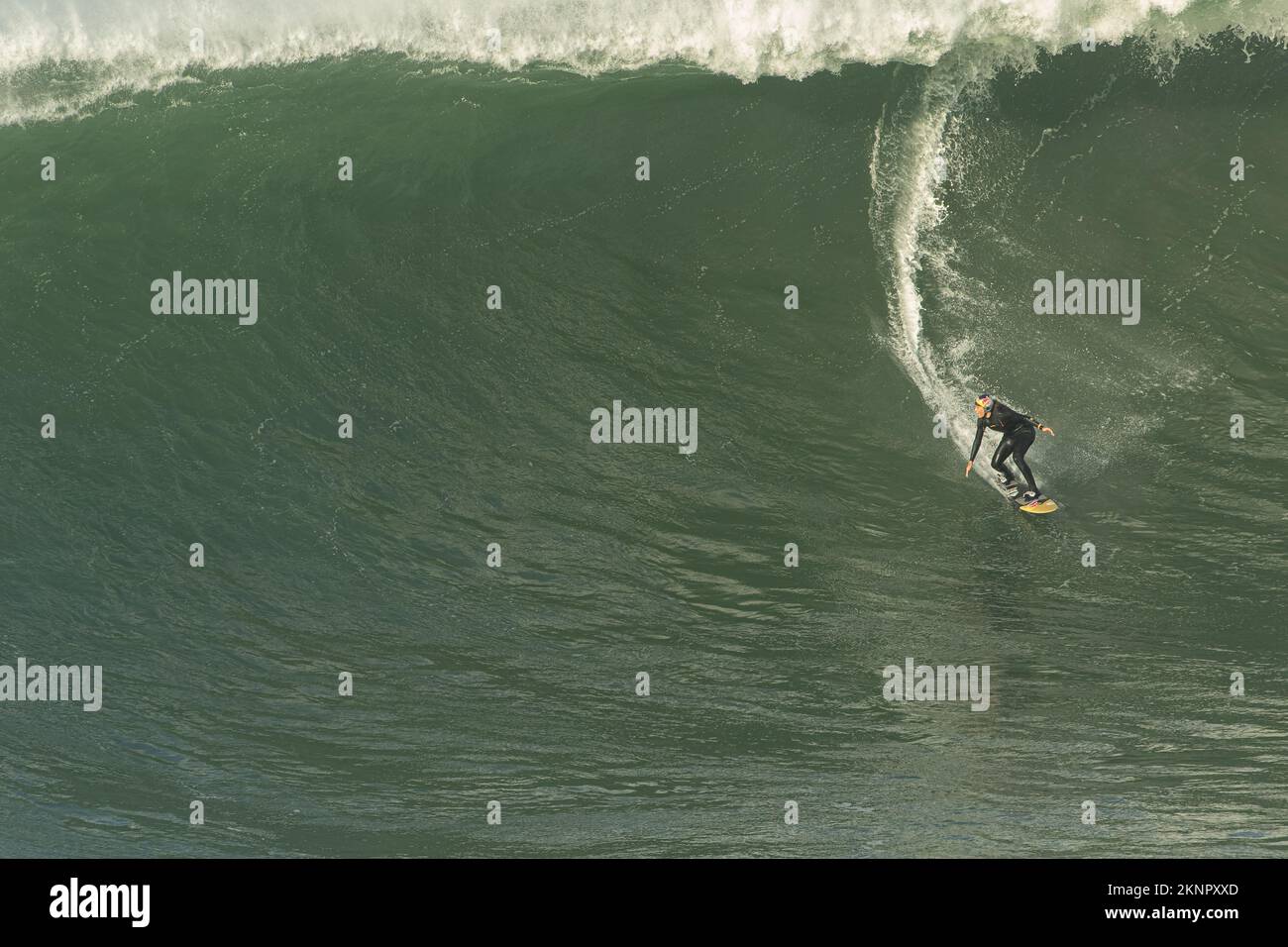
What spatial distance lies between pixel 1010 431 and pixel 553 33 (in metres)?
5.68

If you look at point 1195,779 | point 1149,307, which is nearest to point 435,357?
point 1149,307

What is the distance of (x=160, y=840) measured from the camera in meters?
9.78

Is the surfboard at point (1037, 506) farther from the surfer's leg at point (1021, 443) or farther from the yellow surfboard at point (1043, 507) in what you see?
the surfer's leg at point (1021, 443)

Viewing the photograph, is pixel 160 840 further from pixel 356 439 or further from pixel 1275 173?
pixel 1275 173

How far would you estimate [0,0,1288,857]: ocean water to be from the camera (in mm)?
9328

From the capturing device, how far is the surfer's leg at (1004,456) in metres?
9.70

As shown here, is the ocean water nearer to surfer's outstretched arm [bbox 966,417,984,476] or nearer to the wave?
the wave

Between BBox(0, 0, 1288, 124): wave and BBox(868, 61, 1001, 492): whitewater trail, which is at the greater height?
BBox(0, 0, 1288, 124): wave

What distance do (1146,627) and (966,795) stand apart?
74.0 inches

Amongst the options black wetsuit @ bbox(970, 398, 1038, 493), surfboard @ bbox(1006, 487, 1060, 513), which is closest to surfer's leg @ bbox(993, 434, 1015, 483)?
black wetsuit @ bbox(970, 398, 1038, 493)

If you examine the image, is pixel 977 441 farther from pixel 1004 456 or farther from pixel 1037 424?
pixel 1037 424

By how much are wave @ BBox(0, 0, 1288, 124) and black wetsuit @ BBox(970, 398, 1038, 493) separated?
137 inches

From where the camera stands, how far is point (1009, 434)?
9695 mm

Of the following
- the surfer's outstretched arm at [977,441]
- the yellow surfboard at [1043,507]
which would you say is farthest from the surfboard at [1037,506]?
the surfer's outstretched arm at [977,441]
